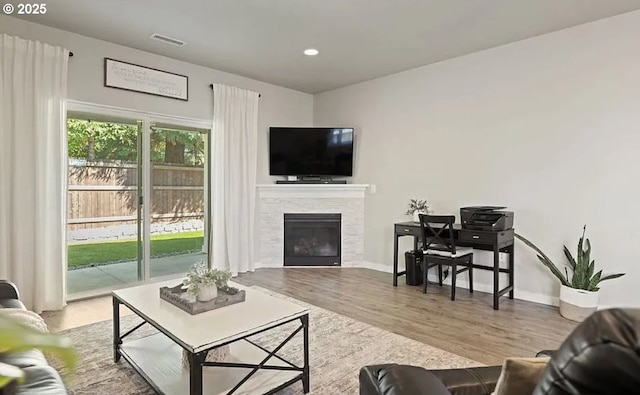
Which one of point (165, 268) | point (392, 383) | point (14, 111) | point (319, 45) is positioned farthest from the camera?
point (165, 268)

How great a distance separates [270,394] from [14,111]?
3.34 metres

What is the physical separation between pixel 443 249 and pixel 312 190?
2184mm

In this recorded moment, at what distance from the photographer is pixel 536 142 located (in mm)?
3795

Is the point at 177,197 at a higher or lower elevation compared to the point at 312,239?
higher

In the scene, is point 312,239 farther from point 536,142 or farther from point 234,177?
point 536,142

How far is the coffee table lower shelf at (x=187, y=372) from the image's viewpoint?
2.03 metres

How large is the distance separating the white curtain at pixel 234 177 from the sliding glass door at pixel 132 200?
0.23m

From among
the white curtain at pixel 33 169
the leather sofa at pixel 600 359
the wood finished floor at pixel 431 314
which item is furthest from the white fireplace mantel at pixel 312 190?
the leather sofa at pixel 600 359

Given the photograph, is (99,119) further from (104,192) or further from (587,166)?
(587,166)

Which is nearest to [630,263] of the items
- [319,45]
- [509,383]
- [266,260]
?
[509,383]

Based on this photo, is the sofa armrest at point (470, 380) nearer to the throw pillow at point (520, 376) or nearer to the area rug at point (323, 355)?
the throw pillow at point (520, 376)

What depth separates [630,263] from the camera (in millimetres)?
3291

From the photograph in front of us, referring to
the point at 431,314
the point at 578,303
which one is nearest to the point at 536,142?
the point at 578,303

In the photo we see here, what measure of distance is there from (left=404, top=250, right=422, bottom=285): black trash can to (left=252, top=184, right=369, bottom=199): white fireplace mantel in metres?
1.36
